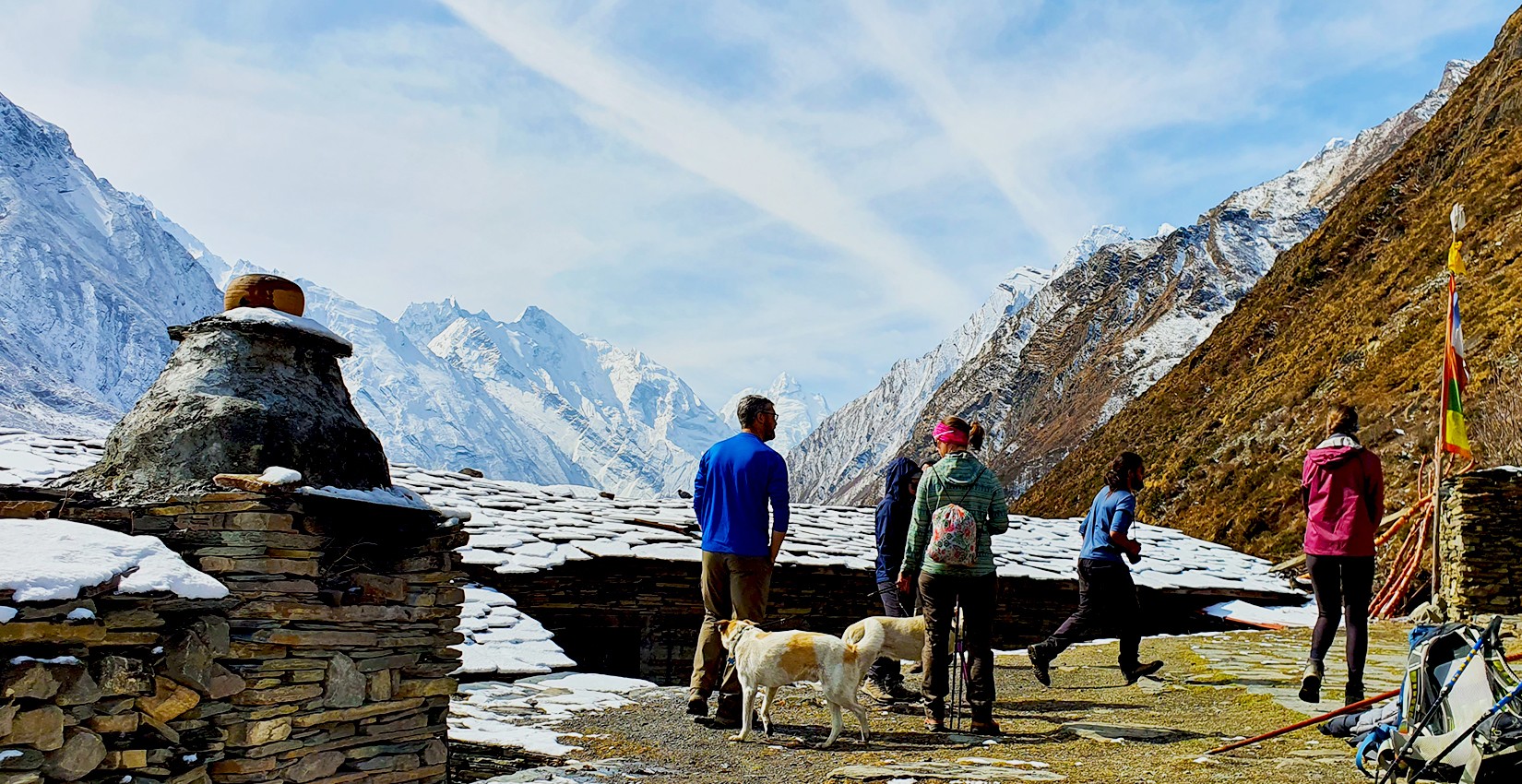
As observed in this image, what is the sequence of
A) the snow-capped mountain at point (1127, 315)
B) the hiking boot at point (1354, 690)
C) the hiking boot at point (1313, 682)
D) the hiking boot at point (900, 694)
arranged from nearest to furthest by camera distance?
the hiking boot at point (1354, 690) < the hiking boot at point (1313, 682) < the hiking boot at point (900, 694) < the snow-capped mountain at point (1127, 315)

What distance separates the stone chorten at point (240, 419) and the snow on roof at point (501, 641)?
10.1ft

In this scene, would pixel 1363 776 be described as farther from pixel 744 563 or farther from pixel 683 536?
pixel 683 536

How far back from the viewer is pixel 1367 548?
258 inches

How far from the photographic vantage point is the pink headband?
6.95 m

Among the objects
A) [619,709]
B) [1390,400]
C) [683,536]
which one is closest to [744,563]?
[619,709]

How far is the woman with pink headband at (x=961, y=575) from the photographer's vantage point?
21.6 feet

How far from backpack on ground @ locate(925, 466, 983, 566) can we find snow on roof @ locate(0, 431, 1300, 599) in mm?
5933

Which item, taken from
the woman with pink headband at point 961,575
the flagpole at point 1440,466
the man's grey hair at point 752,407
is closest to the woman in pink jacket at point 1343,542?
the woman with pink headband at point 961,575

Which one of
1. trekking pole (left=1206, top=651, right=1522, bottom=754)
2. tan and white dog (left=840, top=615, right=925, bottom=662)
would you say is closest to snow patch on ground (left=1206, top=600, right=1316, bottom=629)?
tan and white dog (left=840, top=615, right=925, bottom=662)

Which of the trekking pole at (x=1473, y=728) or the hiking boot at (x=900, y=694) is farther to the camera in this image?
the hiking boot at (x=900, y=694)

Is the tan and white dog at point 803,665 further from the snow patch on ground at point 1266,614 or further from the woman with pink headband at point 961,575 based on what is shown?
the snow patch on ground at point 1266,614

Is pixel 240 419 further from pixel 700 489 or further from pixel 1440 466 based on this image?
pixel 1440 466

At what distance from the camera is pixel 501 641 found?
32.7ft

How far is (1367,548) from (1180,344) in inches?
3169
